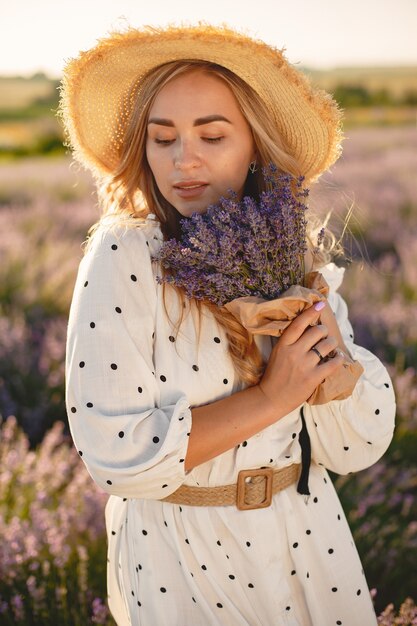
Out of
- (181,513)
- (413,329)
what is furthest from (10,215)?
(181,513)

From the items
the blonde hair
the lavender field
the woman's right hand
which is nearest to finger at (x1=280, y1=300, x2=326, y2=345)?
the woman's right hand

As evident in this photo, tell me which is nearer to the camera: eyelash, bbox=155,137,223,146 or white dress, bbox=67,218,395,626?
white dress, bbox=67,218,395,626

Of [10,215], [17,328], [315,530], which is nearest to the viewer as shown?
[315,530]

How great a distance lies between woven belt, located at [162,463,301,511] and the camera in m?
1.81

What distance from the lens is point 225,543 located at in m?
1.82

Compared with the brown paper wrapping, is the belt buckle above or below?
below

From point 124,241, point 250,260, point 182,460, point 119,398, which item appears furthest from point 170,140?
point 182,460

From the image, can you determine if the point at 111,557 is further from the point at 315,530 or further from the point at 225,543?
the point at 315,530

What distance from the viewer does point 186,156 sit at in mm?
1827

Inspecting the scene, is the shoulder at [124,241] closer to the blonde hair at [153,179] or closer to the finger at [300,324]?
the blonde hair at [153,179]

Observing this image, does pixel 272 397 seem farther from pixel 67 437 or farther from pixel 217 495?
pixel 67 437

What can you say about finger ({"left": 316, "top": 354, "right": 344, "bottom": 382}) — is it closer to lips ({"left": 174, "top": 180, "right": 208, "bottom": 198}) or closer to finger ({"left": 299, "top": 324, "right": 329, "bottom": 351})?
finger ({"left": 299, "top": 324, "right": 329, "bottom": 351})

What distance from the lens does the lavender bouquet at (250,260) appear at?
5.30 ft

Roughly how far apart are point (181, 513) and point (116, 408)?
1.31 ft
